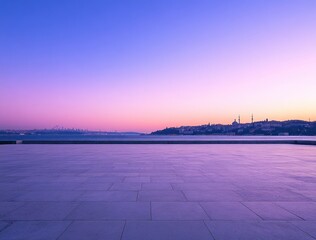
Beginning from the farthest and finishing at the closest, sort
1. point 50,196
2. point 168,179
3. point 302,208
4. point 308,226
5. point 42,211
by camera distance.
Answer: point 168,179 → point 50,196 → point 302,208 → point 42,211 → point 308,226

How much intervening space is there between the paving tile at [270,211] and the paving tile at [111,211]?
240 cm

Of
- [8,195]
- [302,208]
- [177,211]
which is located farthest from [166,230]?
[8,195]

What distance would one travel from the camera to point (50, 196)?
23.8 feet

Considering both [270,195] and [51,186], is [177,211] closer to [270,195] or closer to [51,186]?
[270,195]

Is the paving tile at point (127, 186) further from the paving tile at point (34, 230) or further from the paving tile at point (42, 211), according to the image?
the paving tile at point (34, 230)

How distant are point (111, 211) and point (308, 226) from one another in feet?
12.9

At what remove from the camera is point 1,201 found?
22.2ft

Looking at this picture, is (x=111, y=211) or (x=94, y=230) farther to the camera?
(x=111, y=211)

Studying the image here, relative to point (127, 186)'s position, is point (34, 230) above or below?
→ below

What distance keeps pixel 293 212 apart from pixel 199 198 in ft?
7.19

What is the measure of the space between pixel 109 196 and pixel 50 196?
5.11 feet

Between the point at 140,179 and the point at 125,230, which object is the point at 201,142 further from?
the point at 125,230

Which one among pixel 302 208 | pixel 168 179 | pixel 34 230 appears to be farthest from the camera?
pixel 168 179

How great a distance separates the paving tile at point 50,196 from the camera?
6961 millimetres
